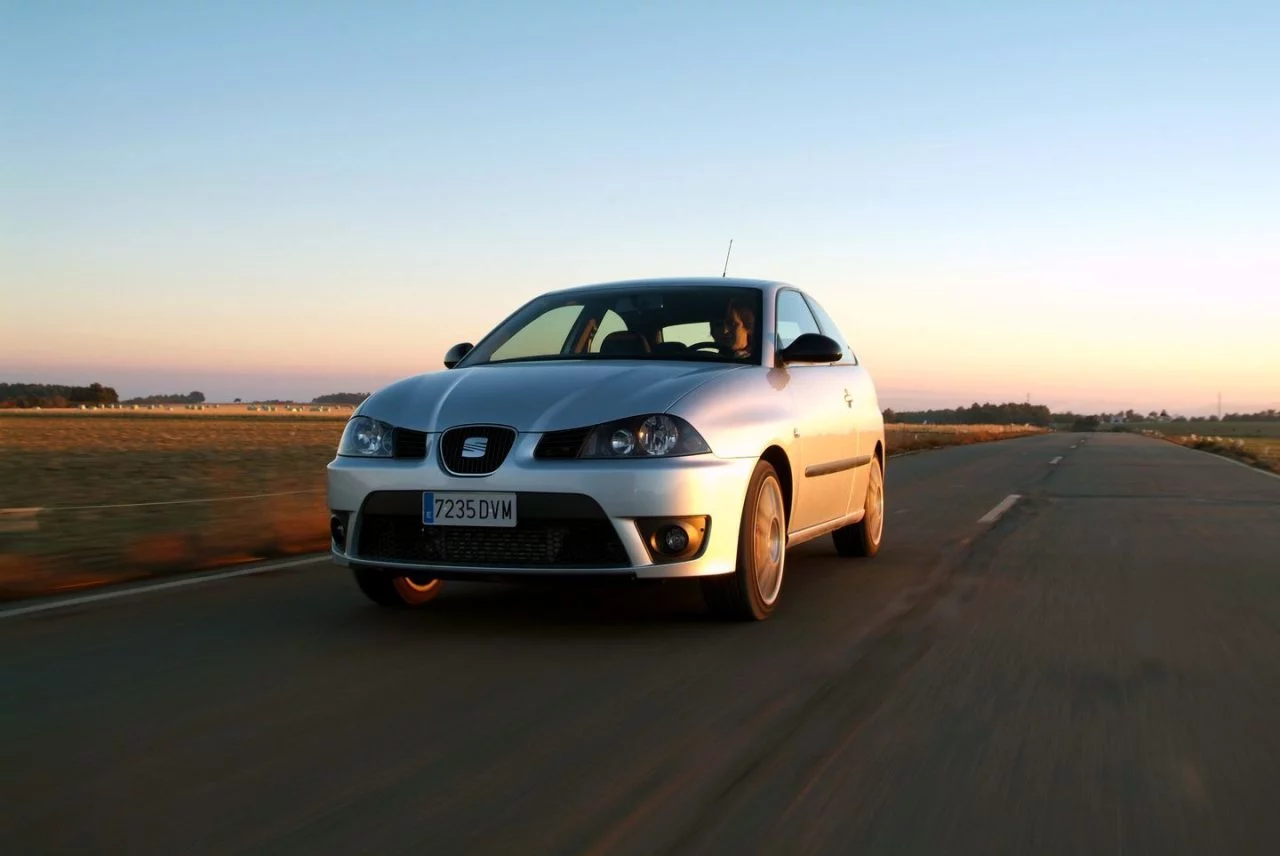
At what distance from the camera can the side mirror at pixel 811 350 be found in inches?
246

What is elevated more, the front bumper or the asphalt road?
the front bumper

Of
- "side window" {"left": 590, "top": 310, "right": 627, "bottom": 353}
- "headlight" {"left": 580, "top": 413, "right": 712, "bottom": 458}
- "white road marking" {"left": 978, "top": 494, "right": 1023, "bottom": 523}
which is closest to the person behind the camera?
"headlight" {"left": 580, "top": 413, "right": 712, "bottom": 458}

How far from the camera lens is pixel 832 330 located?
805cm

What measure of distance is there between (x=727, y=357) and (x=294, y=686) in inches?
110

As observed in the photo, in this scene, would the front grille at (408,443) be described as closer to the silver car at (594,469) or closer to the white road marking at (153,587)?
the silver car at (594,469)

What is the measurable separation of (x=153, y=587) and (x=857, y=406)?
4119 mm

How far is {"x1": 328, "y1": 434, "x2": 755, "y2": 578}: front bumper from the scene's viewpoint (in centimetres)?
497

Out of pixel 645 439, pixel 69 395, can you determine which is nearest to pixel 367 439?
pixel 645 439

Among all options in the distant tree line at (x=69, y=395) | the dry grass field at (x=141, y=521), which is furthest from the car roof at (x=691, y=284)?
the distant tree line at (x=69, y=395)

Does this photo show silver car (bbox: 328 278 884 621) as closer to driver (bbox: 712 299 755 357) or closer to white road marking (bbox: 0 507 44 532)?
driver (bbox: 712 299 755 357)

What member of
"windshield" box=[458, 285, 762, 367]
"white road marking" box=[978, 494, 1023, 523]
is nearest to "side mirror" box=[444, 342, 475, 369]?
"windshield" box=[458, 285, 762, 367]

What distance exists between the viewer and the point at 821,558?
27.3 ft

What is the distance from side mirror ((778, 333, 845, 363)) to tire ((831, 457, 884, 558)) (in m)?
1.99

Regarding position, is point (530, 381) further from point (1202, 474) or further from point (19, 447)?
point (19, 447)
